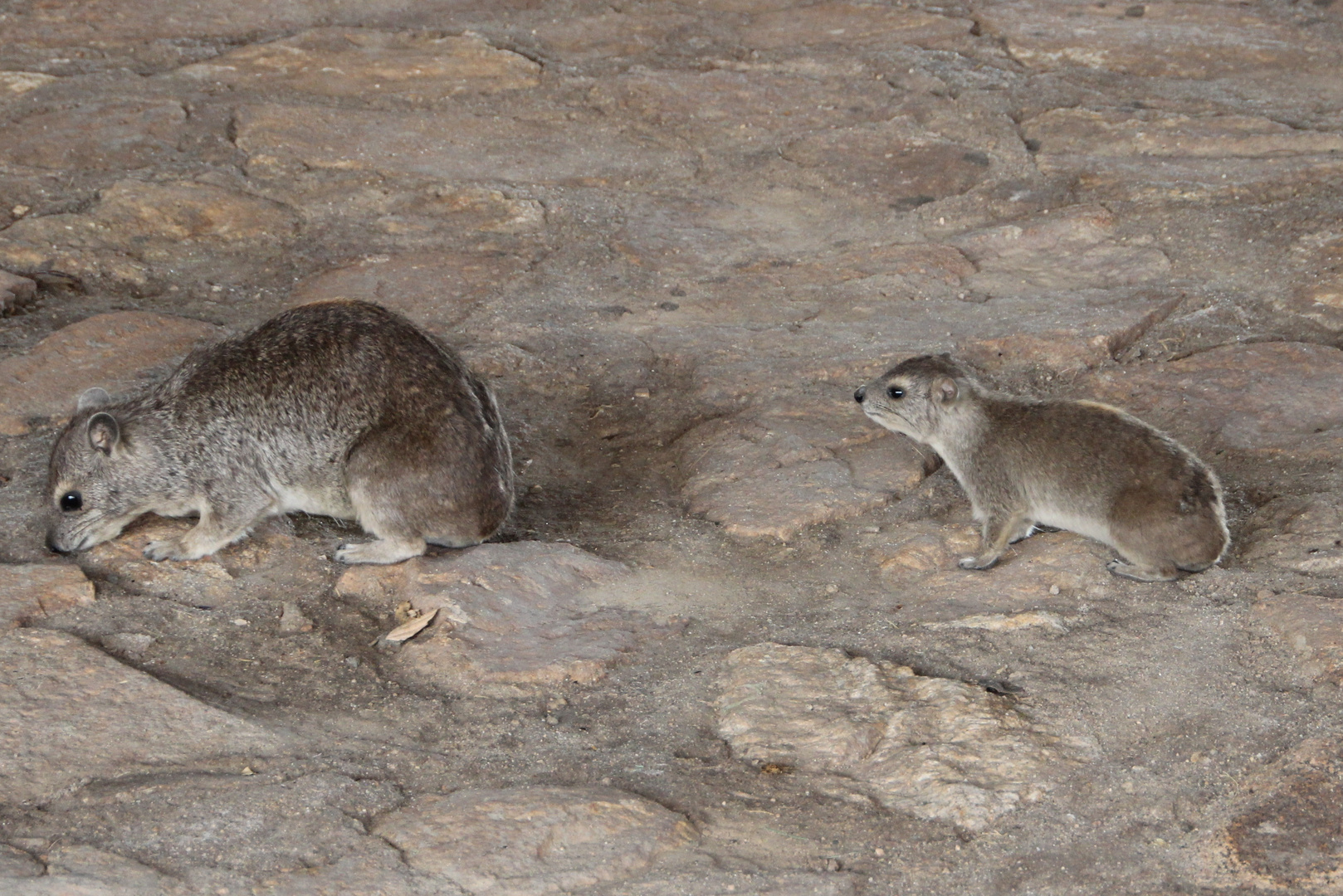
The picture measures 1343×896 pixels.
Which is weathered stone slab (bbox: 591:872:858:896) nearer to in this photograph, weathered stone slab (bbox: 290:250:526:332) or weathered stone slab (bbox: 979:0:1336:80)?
weathered stone slab (bbox: 290:250:526:332)

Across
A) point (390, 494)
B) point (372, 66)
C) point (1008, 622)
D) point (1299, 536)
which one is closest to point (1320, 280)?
point (1299, 536)

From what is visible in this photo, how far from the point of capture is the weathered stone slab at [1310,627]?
3.85 meters

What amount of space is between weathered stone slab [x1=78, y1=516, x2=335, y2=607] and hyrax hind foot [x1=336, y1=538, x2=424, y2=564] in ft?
0.29

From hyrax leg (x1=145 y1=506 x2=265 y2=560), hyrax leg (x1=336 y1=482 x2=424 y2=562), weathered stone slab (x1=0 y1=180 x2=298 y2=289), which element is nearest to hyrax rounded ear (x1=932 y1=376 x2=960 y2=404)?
hyrax leg (x1=336 y1=482 x2=424 y2=562)

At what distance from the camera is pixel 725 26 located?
929 centimetres

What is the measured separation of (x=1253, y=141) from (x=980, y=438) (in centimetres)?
355

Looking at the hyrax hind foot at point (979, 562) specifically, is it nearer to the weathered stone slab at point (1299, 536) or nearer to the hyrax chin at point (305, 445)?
the weathered stone slab at point (1299, 536)

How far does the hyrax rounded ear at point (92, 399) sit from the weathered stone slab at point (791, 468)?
91.8 inches

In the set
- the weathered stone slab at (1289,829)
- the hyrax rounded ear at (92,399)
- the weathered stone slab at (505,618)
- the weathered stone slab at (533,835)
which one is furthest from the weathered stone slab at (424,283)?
the weathered stone slab at (1289,829)

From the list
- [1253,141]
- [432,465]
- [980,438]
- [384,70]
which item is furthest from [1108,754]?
[384,70]

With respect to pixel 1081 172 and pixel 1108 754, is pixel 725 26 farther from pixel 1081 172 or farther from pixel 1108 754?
pixel 1108 754

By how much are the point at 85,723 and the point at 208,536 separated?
1237mm

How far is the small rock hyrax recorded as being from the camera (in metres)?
4.49

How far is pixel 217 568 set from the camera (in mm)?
4586
